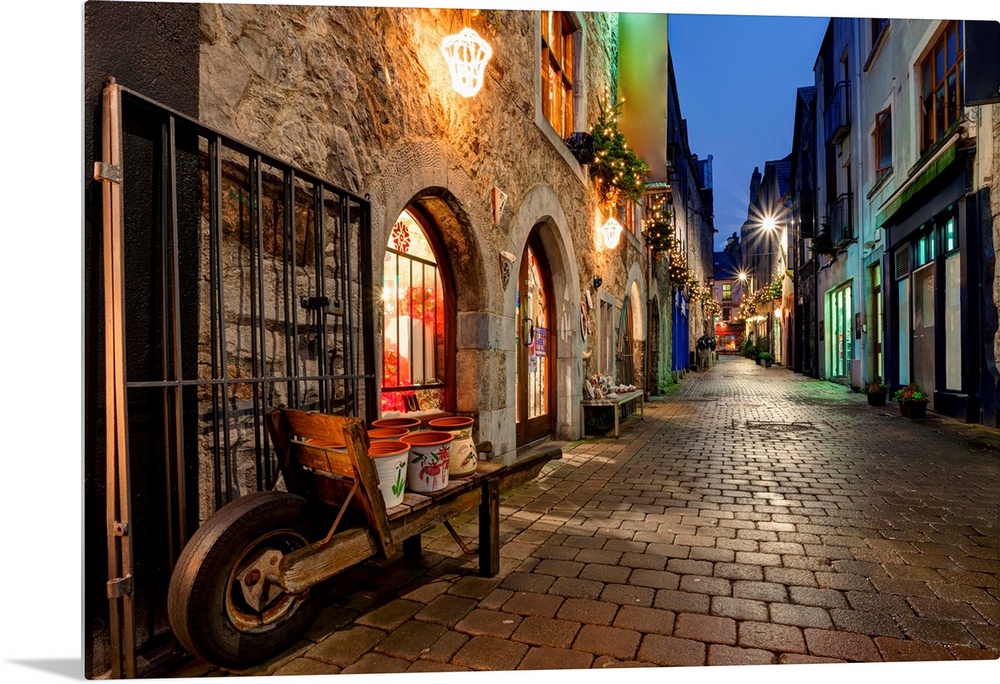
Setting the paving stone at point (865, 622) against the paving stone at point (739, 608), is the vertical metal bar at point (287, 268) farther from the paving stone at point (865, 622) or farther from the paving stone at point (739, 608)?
the paving stone at point (865, 622)

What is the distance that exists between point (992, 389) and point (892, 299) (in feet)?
14.8

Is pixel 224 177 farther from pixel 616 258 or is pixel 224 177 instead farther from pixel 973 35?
pixel 616 258

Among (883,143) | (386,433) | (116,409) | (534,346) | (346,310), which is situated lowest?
(386,433)

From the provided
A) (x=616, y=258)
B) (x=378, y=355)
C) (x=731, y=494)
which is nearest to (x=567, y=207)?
(x=616, y=258)

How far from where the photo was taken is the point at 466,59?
430 cm

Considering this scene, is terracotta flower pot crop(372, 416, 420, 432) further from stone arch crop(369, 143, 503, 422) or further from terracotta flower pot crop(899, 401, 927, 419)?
terracotta flower pot crop(899, 401, 927, 419)

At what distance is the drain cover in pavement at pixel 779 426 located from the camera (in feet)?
26.2

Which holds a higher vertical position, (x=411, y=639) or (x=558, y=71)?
(x=558, y=71)

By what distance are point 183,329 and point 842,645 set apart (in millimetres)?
2819

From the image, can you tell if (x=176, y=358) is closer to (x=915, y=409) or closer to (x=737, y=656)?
(x=737, y=656)

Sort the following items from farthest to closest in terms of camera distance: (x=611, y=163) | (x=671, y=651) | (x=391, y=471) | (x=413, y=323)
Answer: (x=611, y=163)
(x=413, y=323)
(x=391, y=471)
(x=671, y=651)

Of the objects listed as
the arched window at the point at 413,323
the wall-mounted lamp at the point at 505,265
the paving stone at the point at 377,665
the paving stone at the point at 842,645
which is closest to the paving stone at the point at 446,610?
the paving stone at the point at 377,665

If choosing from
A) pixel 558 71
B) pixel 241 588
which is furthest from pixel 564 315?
pixel 241 588

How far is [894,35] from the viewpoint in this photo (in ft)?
35.7
